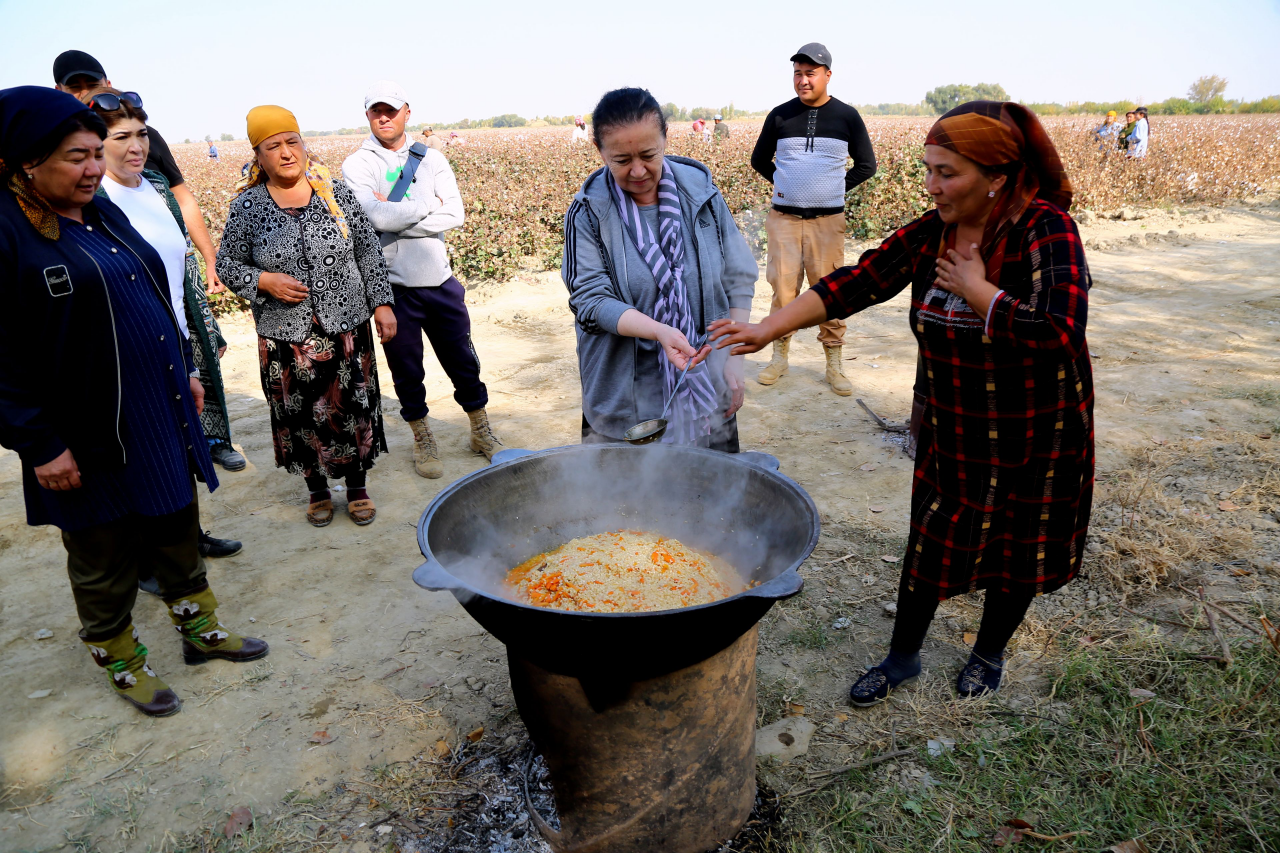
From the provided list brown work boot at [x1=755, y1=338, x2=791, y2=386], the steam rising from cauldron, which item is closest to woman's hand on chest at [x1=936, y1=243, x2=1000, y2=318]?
the steam rising from cauldron

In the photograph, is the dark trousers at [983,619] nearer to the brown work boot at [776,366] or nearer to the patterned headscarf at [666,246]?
the patterned headscarf at [666,246]

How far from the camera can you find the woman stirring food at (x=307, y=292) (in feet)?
→ 11.5

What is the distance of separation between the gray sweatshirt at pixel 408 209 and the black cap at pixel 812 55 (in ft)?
8.71

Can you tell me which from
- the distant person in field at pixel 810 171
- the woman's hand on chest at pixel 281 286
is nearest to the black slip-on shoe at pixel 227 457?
the woman's hand on chest at pixel 281 286

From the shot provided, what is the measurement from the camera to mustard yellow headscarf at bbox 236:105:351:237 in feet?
10.8

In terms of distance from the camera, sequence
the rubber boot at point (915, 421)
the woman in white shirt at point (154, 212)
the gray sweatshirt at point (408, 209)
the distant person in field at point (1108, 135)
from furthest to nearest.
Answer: the distant person in field at point (1108, 135)
the gray sweatshirt at point (408, 209)
the rubber boot at point (915, 421)
the woman in white shirt at point (154, 212)

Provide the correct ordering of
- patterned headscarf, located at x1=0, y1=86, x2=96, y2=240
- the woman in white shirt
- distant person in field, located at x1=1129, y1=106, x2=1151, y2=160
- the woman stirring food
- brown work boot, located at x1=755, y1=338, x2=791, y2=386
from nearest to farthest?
patterned headscarf, located at x1=0, y1=86, x2=96, y2=240 → the woman in white shirt → the woman stirring food → brown work boot, located at x1=755, y1=338, x2=791, y2=386 → distant person in field, located at x1=1129, y1=106, x2=1151, y2=160

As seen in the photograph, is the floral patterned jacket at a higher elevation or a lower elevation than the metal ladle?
higher

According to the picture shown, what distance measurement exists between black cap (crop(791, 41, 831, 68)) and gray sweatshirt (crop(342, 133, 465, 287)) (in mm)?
2655

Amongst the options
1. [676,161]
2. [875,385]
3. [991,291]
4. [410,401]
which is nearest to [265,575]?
[410,401]

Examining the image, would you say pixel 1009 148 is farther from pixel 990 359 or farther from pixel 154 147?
pixel 154 147

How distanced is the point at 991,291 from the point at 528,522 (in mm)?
1532

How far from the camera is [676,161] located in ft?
9.13

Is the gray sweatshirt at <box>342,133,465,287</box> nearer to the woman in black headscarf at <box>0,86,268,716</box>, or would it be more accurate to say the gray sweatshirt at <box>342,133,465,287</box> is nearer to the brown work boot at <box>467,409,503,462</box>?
the brown work boot at <box>467,409,503,462</box>
